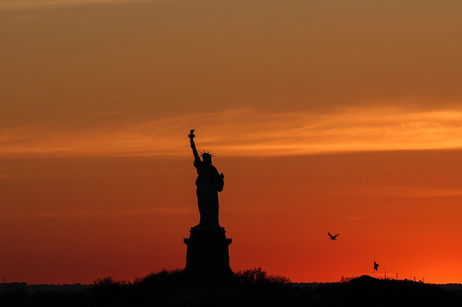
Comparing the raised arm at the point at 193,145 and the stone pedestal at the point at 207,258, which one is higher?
the raised arm at the point at 193,145

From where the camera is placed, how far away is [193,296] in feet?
241

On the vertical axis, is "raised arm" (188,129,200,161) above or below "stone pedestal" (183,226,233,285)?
above

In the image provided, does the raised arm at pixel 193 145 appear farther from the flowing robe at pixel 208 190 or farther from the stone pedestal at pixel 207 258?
the stone pedestal at pixel 207 258

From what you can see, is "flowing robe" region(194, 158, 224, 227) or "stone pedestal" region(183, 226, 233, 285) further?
"flowing robe" region(194, 158, 224, 227)

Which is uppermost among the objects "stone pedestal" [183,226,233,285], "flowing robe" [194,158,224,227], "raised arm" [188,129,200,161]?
"raised arm" [188,129,200,161]

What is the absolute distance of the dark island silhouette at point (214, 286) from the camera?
7538 centimetres

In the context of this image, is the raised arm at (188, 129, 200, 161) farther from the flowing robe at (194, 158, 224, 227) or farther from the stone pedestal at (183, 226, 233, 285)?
the stone pedestal at (183, 226, 233, 285)

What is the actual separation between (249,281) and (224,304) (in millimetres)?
17555

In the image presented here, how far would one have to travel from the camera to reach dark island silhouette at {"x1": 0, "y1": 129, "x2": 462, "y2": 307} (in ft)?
247

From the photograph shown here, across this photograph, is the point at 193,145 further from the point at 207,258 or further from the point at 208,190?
the point at 207,258

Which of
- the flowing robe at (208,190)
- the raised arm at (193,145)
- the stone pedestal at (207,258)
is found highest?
the raised arm at (193,145)

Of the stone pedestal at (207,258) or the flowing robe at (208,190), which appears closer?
the stone pedestal at (207,258)

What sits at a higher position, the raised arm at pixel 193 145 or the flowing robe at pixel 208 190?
the raised arm at pixel 193 145

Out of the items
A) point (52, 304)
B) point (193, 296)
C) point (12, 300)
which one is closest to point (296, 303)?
point (193, 296)
